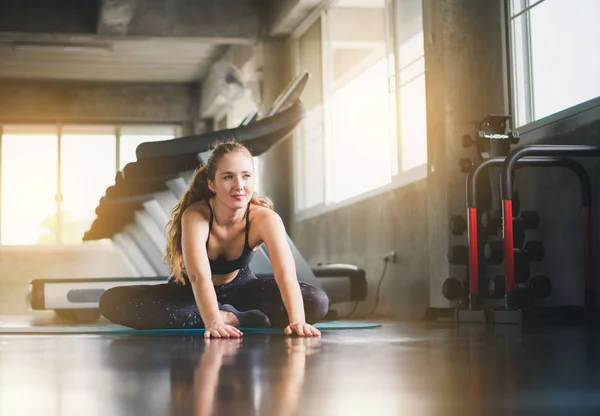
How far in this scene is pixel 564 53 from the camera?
445 centimetres

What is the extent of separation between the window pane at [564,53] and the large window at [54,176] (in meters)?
8.34

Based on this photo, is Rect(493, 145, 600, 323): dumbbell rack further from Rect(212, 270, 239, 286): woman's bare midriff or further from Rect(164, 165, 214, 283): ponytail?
Rect(164, 165, 214, 283): ponytail

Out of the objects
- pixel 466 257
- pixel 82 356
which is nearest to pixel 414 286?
pixel 466 257

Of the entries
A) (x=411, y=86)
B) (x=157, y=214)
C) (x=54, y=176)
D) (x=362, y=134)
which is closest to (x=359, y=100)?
(x=362, y=134)

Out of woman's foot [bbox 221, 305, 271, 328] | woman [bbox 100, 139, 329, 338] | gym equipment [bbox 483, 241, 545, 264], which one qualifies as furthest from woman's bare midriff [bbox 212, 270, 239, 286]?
gym equipment [bbox 483, 241, 545, 264]

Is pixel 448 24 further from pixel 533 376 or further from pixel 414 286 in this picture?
pixel 533 376

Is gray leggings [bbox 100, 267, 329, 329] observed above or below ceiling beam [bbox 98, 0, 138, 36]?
below

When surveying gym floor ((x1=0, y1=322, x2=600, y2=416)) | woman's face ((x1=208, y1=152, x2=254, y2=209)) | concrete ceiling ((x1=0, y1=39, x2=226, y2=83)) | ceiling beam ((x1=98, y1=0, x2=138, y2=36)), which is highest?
concrete ceiling ((x1=0, y1=39, x2=226, y2=83))

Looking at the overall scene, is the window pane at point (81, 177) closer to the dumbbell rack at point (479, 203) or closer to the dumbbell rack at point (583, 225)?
the dumbbell rack at point (479, 203)

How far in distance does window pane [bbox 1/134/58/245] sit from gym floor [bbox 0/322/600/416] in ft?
33.0

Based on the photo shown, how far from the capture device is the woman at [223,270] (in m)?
2.96

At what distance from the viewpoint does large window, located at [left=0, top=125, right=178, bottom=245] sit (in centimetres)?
1234

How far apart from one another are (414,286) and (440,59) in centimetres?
162

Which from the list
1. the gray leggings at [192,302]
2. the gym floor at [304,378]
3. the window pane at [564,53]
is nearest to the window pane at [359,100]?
the window pane at [564,53]
